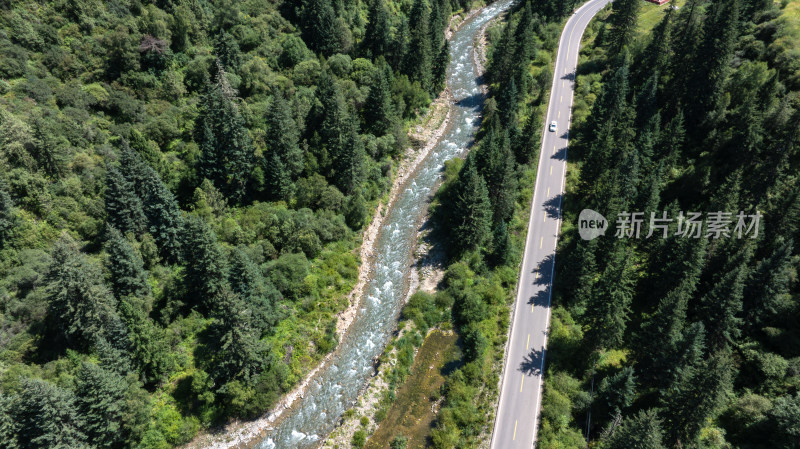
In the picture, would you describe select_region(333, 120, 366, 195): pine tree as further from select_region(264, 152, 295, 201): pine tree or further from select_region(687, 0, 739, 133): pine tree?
select_region(687, 0, 739, 133): pine tree

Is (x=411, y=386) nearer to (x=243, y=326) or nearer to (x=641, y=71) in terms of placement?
(x=243, y=326)

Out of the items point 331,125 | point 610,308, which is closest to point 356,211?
point 331,125

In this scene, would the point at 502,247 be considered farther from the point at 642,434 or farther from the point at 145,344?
the point at 145,344

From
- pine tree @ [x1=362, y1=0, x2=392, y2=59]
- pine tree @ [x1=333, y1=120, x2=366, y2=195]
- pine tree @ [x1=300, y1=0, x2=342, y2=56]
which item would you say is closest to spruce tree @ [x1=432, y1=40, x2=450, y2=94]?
pine tree @ [x1=362, y1=0, x2=392, y2=59]

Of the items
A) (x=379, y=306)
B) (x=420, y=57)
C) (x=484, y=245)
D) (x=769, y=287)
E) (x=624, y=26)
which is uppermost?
(x=420, y=57)

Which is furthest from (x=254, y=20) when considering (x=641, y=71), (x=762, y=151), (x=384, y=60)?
(x=762, y=151)

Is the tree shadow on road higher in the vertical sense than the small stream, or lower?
lower

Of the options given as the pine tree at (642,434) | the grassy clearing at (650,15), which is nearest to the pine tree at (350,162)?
the pine tree at (642,434)
